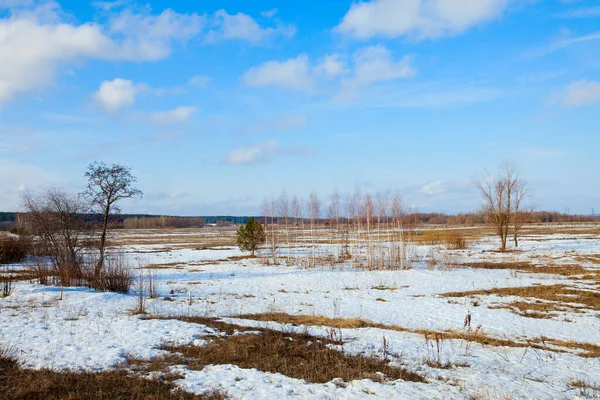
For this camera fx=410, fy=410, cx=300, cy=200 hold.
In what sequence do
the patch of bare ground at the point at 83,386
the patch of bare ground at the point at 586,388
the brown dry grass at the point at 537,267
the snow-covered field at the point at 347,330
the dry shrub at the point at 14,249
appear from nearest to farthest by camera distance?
the patch of bare ground at the point at 83,386, the patch of bare ground at the point at 586,388, the snow-covered field at the point at 347,330, the brown dry grass at the point at 537,267, the dry shrub at the point at 14,249

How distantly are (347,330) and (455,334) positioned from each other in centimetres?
268

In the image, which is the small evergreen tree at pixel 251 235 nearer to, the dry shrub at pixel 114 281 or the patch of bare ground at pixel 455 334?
the dry shrub at pixel 114 281

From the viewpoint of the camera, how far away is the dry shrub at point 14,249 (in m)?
27.9

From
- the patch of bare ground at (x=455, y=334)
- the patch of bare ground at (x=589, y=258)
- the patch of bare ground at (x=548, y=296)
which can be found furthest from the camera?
the patch of bare ground at (x=589, y=258)

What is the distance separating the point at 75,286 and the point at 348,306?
10.9 metres

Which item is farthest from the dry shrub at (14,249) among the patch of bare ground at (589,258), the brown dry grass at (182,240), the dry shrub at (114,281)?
the patch of bare ground at (589,258)

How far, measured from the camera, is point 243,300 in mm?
15352

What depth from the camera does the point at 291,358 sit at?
7.57m

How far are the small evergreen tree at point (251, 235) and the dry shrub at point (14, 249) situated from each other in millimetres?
15126

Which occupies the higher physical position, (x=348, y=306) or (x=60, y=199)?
(x=60, y=199)

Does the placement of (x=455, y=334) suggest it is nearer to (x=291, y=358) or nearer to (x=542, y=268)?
(x=291, y=358)

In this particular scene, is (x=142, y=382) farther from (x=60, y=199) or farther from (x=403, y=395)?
(x=60, y=199)

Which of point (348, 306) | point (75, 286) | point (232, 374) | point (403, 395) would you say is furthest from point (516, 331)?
point (75, 286)

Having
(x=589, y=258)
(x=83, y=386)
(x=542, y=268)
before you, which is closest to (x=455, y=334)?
(x=83, y=386)
